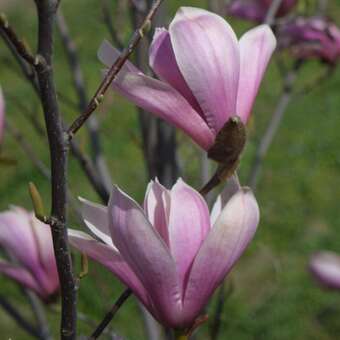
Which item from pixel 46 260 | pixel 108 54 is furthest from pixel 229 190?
pixel 46 260

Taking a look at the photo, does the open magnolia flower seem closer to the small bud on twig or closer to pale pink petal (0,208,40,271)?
the small bud on twig

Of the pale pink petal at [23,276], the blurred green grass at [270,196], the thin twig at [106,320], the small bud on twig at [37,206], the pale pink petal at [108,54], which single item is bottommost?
the blurred green grass at [270,196]

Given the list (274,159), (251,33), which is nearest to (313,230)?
(274,159)

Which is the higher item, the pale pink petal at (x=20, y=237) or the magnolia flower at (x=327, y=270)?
the pale pink petal at (x=20, y=237)

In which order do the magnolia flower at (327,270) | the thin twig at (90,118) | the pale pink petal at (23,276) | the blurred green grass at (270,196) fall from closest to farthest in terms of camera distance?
the pale pink petal at (23,276), the thin twig at (90,118), the magnolia flower at (327,270), the blurred green grass at (270,196)

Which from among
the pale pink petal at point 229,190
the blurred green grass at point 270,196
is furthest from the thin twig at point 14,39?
the blurred green grass at point 270,196

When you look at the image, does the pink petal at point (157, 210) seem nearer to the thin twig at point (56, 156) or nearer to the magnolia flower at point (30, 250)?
the thin twig at point (56, 156)
